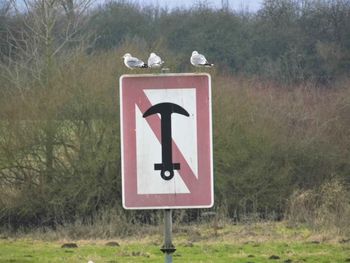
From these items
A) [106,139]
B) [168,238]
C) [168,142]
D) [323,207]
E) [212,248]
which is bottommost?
[212,248]

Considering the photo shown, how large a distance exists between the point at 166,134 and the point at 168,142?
39 mm

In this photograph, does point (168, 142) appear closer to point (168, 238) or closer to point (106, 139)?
point (168, 238)

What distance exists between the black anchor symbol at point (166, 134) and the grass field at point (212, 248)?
1069cm

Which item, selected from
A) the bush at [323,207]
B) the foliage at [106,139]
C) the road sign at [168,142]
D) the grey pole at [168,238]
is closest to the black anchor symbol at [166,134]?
the road sign at [168,142]

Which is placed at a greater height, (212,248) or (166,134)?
(166,134)

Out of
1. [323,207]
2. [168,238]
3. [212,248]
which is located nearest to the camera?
[168,238]

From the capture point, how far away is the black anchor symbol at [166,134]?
393cm

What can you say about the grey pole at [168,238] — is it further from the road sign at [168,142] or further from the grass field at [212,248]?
the grass field at [212,248]

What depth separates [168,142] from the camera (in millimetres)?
3953

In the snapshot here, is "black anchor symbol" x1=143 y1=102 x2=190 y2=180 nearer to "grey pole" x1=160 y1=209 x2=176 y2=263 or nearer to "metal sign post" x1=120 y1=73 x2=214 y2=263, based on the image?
"metal sign post" x1=120 y1=73 x2=214 y2=263

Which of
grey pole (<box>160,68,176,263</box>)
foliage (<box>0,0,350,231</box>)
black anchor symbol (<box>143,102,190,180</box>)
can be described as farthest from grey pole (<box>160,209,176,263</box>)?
foliage (<box>0,0,350,231</box>)

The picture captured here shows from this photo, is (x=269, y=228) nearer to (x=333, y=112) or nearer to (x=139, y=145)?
(x=333, y=112)

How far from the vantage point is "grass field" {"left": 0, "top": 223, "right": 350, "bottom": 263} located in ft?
50.8

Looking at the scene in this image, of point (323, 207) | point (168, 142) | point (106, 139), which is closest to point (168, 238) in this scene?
point (168, 142)
